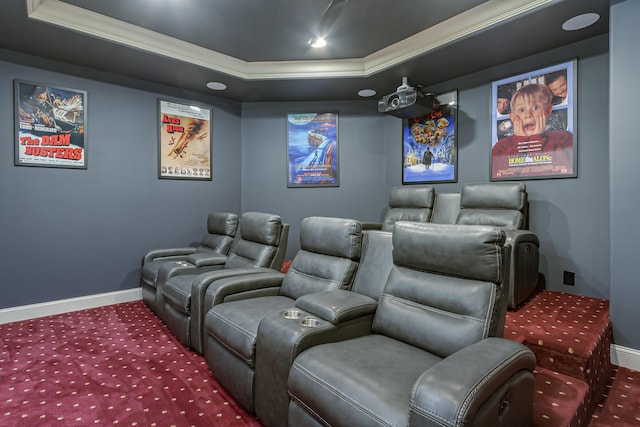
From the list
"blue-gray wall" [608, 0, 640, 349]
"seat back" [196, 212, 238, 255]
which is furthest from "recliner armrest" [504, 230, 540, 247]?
"seat back" [196, 212, 238, 255]

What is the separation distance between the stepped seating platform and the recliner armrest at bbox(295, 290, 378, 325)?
94cm

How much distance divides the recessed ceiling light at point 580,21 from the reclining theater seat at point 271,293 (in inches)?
99.6

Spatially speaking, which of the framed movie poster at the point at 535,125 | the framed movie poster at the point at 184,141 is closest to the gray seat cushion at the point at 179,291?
the framed movie poster at the point at 184,141

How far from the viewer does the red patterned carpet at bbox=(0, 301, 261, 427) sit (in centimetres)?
184

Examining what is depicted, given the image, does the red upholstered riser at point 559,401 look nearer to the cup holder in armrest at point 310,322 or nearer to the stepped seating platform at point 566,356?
the stepped seating platform at point 566,356

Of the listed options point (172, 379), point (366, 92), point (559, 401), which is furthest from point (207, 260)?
point (366, 92)

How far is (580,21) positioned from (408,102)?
166cm

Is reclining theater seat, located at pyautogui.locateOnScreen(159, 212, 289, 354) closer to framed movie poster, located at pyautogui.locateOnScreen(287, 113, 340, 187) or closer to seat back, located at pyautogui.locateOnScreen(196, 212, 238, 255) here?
seat back, located at pyautogui.locateOnScreen(196, 212, 238, 255)

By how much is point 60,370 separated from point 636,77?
4449 millimetres

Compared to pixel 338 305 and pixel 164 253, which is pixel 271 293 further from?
pixel 164 253

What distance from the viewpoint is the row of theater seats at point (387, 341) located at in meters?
1.10

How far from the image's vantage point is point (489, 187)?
3.42 m

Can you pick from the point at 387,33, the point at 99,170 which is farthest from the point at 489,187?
the point at 99,170

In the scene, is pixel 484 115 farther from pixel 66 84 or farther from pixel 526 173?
pixel 66 84
